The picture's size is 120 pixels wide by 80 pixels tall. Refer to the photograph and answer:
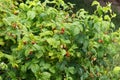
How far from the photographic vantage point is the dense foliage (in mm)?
3365

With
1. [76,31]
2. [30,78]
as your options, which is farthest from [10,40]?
[76,31]

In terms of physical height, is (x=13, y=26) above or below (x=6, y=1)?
below

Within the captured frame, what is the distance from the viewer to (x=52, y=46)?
3.40m

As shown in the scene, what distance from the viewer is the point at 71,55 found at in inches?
136

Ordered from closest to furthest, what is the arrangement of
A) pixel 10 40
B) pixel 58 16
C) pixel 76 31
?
pixel 76 31
pixel 10 40
pixel 58 16

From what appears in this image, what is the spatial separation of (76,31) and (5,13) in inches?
29.3

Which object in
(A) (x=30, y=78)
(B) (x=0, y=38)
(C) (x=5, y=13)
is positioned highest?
(C) (x=5, y=13)

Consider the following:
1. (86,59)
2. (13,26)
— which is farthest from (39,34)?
(86,59)

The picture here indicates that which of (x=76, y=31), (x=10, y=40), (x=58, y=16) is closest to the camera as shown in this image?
(x=76, y=31)

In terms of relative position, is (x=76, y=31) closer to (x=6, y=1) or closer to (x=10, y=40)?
(x=10, y=40)

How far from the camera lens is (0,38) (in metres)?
3.52

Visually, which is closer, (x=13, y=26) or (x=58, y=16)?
(x=13, y=26)

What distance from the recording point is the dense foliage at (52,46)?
3365 millimetres

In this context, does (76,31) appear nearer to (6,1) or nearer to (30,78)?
(30,78)
